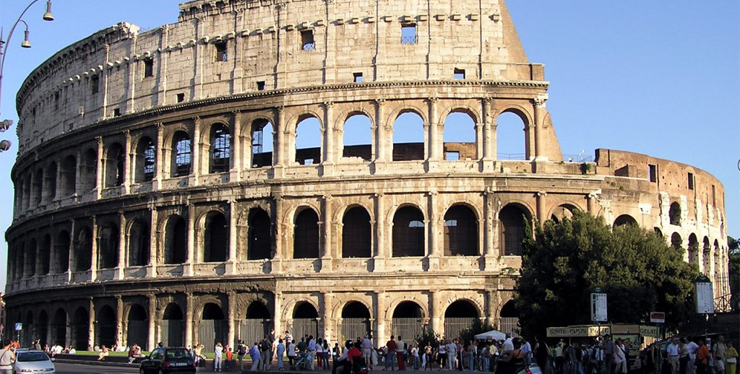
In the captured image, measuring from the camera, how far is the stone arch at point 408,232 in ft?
134

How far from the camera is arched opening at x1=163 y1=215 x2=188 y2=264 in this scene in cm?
4456

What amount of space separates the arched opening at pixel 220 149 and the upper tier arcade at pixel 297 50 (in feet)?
6.94

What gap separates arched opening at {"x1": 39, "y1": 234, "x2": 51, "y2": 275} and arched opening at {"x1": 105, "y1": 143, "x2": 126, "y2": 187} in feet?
22.7

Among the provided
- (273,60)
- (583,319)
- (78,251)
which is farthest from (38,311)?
(583,319)

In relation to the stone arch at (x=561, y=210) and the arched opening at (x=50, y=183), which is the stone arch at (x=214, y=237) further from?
the stone arch at (x=561, y=210)

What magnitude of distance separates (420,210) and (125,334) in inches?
620

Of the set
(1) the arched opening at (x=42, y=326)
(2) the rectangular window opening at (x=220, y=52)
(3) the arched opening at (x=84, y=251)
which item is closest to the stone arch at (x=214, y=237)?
(2) the rectangular window opening at (x=220, y=52)

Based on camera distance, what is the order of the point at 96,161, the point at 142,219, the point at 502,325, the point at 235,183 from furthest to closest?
the point at 96,161, the point at 142,219, the point at 235,183, the point at 502,325

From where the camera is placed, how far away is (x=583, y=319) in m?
33.0

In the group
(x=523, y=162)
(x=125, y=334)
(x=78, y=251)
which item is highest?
(x=523, y=162)

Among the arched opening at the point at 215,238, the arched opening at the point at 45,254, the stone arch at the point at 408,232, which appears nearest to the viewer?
the stone arch at the point at 408,232

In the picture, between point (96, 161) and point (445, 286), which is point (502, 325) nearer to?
point (445, 286)

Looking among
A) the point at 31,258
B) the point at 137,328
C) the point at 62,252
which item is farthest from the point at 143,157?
the point at 31,258

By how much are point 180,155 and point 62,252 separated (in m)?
9.19
